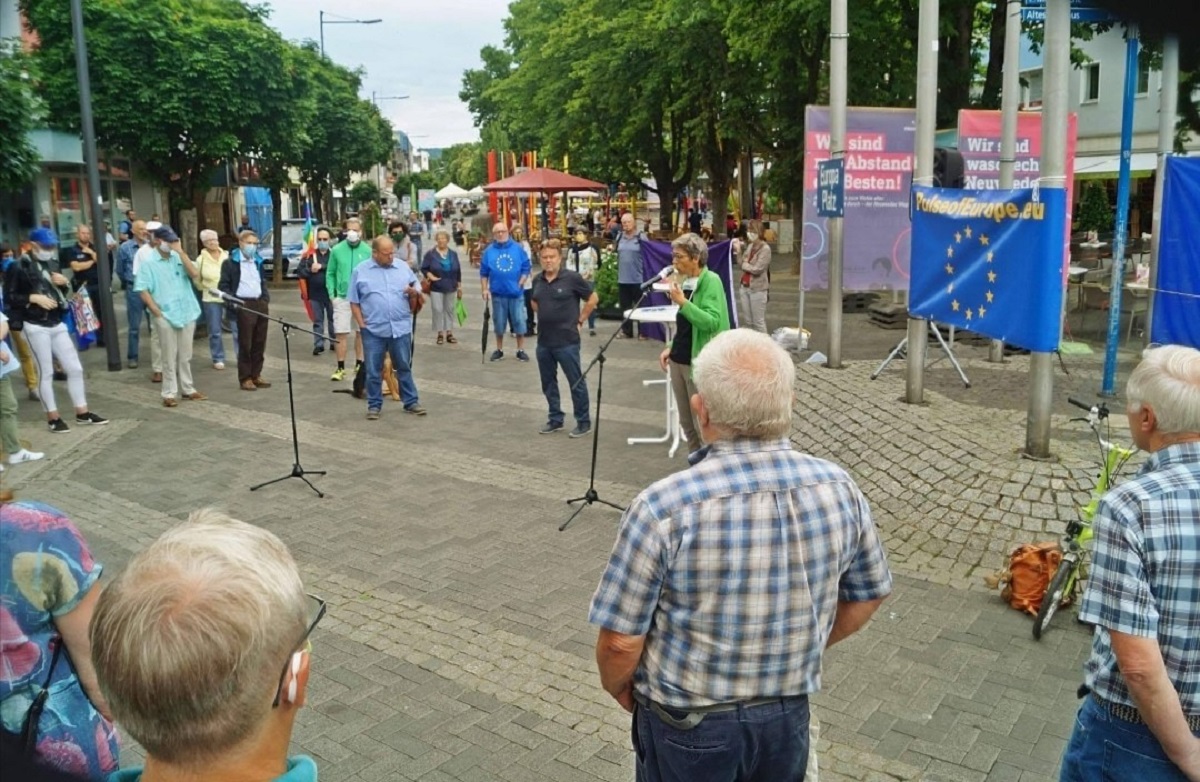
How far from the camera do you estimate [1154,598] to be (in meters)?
2.44

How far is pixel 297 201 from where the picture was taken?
183 ft

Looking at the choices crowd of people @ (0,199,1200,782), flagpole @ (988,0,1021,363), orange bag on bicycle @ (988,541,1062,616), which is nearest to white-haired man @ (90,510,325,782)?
crowd of people @ (0,199,1200,782)

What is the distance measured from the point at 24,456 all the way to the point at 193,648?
9.02 m

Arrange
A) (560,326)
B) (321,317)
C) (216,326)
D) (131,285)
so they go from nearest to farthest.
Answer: (560,326), (216,326), (131,285), (321,317)

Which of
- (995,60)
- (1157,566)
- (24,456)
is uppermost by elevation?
(995,60)

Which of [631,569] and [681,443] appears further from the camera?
[681,443]

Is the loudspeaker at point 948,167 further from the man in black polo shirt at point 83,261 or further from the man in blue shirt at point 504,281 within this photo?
the man in black polo shirt at point 83,261

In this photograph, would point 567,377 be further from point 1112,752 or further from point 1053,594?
point 1112,752

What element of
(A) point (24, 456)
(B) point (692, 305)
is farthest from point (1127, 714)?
(A) point (24, 456)

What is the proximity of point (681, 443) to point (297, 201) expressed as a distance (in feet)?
166

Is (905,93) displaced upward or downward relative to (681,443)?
upward

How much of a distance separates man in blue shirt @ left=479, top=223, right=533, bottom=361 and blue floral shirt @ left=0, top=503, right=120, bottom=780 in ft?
40.6

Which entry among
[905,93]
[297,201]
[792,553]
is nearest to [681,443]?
[792,553]

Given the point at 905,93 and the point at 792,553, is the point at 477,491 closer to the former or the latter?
the point at 792,553
